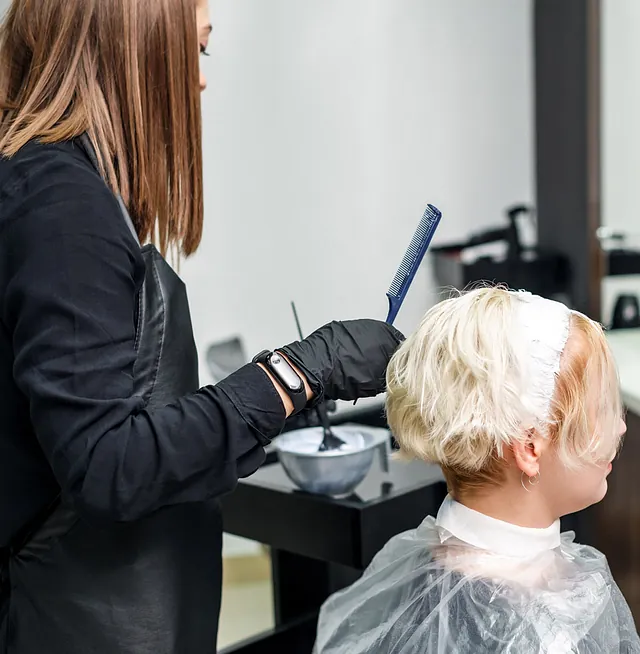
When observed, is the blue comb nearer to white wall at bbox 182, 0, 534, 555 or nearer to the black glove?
the black glove

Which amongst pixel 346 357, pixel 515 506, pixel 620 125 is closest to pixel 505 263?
pixel 620 125

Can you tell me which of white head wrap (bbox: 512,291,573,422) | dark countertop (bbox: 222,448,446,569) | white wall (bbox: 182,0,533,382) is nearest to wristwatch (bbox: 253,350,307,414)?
white head wrap (bbox: 512,291,573,422)

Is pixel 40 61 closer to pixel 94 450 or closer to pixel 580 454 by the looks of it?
pixel 94 450

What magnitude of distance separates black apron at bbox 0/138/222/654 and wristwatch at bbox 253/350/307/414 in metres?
0.16

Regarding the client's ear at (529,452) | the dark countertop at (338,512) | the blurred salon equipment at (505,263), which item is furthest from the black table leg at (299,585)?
the blurred salon equipment at (505,263)

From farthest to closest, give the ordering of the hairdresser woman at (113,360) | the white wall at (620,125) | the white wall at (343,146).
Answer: the white wall at (343,146)
the white wall at (620,125)
the hairdresser woman at (113,360)

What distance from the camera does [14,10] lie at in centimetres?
109

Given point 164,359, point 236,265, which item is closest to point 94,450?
point 164,359

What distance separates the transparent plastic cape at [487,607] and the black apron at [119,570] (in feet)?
1.01

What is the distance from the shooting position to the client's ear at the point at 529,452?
3.74 ft

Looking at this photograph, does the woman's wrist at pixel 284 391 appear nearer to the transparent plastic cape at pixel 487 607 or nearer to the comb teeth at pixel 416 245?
the comb teeth at pixel 416 245

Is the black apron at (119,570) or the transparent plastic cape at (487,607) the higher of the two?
the black apron at (119,570)

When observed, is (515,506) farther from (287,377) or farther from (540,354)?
(287,377)

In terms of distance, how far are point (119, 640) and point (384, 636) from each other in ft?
1.24
